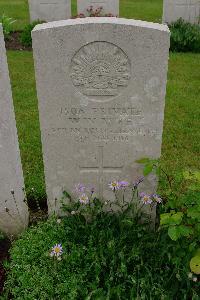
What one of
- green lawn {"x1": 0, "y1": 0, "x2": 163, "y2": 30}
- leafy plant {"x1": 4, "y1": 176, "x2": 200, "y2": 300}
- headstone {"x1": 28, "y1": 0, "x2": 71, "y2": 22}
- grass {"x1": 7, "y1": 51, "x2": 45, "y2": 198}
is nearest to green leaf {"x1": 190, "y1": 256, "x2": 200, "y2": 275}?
leafy plant {"x1": 4, "y1": 176, "x2": 200, "y2": 300}

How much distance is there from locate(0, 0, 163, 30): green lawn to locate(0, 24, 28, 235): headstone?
26.9ft

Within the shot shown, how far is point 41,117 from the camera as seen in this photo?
3160 mm

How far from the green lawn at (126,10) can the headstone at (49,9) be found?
31.7 inches

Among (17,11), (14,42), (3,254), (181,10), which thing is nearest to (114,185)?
(3,254)

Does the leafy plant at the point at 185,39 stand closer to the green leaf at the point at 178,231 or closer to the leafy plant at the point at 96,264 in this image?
the leafy plant at the point at 96,264

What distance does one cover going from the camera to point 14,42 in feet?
31.8

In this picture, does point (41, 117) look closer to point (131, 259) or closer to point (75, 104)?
point (75, 104)

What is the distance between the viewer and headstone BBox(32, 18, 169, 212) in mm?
2855

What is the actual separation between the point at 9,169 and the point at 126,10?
10852 mm

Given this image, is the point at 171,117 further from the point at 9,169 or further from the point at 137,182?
the point at 9,169

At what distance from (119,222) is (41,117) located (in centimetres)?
103

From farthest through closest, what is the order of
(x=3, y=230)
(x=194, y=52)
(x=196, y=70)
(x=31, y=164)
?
(x=194, y=52) < (x=196, y=70) < (x=31, y=164) < (x=3, y=230)

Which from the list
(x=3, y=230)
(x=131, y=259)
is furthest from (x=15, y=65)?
(x=131, y=259)

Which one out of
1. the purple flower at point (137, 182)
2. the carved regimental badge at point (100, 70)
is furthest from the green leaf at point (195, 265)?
the carved regimental badge at point (100, 70)
